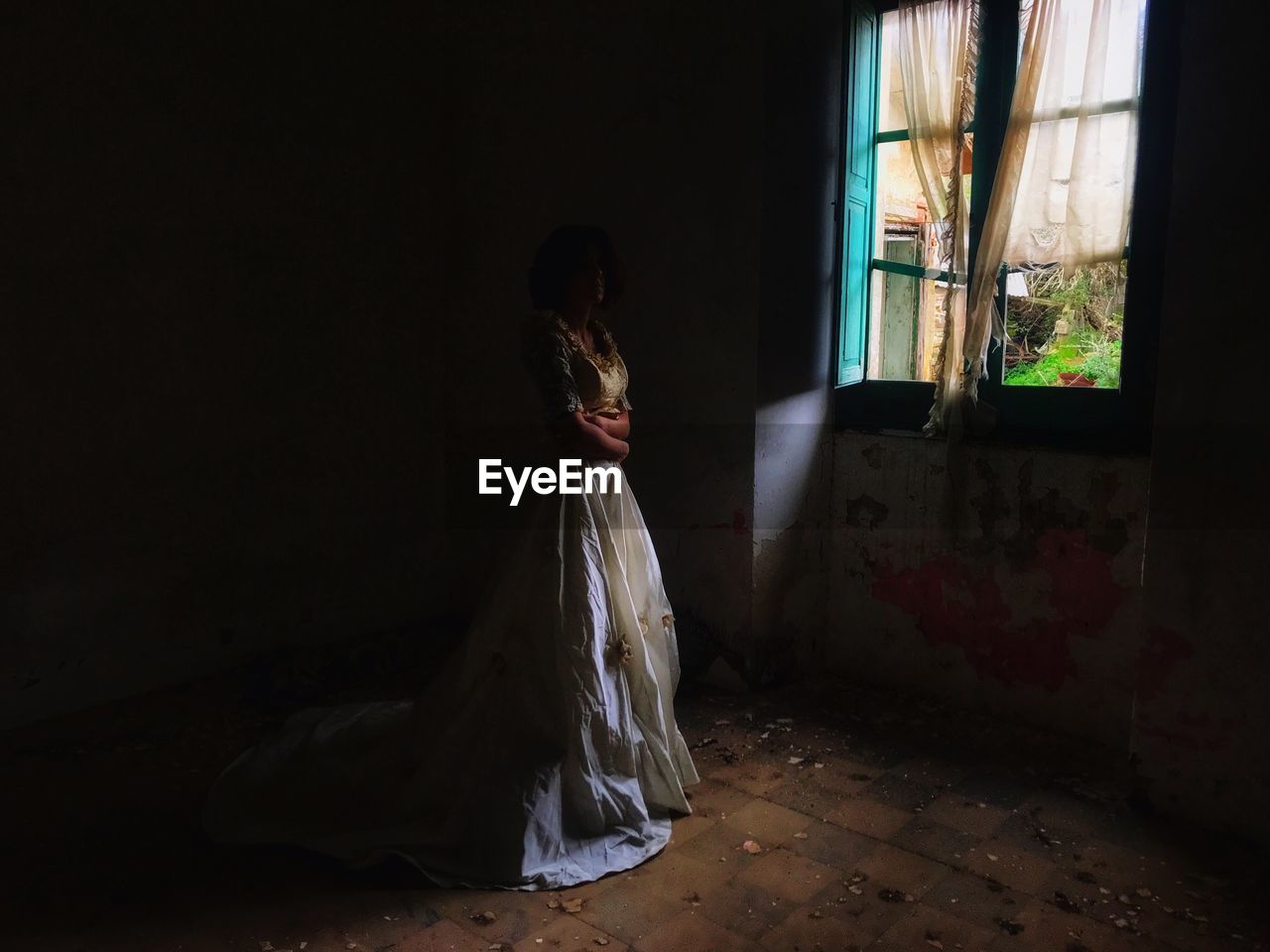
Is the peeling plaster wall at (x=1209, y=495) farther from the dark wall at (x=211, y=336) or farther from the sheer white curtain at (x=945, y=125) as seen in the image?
the dark wall at (x=211, y=336)

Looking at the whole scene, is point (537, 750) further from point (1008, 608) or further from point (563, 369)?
point (1008, 608)

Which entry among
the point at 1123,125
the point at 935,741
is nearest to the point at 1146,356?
the point at 1123,125

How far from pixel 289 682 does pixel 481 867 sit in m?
1.68

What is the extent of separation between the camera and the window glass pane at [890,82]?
339 centimetres

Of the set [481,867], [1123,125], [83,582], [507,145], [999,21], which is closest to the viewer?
[481,867]

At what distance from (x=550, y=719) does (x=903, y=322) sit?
205 centimetres

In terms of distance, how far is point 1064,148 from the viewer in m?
2.91

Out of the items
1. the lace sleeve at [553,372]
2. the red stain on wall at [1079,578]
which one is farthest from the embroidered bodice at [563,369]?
the red stain on wall at [1079,578]

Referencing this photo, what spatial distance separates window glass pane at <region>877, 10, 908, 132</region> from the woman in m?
1.46

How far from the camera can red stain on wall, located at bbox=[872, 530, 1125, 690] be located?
302 centimetres

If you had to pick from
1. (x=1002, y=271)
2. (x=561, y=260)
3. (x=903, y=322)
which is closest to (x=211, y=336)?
(x=561, y=260)

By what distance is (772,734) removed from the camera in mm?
3184

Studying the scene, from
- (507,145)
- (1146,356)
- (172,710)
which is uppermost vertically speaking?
(507,145)

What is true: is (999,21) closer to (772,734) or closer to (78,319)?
(772,734)
